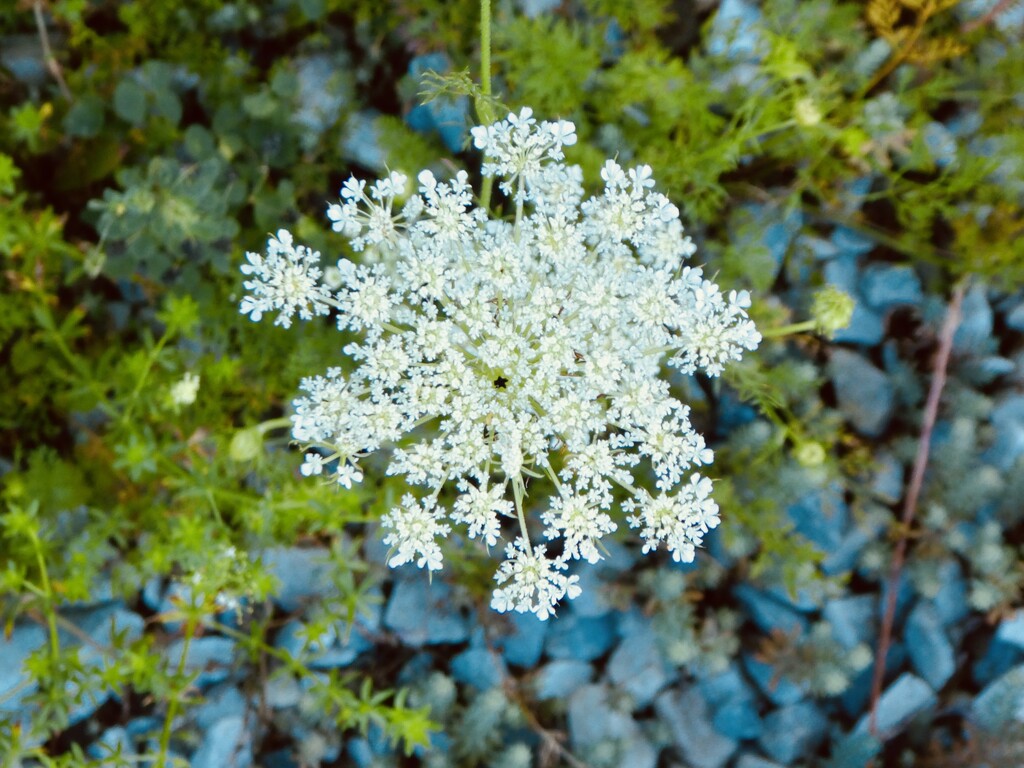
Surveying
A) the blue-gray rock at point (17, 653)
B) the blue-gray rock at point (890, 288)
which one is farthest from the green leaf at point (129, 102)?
the blue-gray rock at point (890, 288)

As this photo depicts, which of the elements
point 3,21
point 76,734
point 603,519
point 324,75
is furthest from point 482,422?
point 3,21

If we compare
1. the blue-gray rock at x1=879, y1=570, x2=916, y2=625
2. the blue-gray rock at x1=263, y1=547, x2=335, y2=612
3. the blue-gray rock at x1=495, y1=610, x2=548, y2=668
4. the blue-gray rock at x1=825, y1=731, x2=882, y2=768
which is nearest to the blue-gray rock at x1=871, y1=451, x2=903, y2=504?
the blue-gray rock at x1=879, y1=570, x2=916, y2=625

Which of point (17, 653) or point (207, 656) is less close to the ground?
point (207, 656)

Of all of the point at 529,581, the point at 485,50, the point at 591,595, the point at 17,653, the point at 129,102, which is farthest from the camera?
the point at 591,595

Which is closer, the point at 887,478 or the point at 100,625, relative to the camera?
the point at 100,625

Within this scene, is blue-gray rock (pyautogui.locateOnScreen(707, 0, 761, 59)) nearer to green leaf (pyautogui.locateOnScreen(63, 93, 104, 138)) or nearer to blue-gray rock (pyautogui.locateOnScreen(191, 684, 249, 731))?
green leaf (pyautogui.locateOnScreen(63, 93, 104, 138))

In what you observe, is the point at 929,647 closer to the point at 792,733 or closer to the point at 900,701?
the point at 900,701

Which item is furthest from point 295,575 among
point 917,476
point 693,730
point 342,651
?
point 917,476
